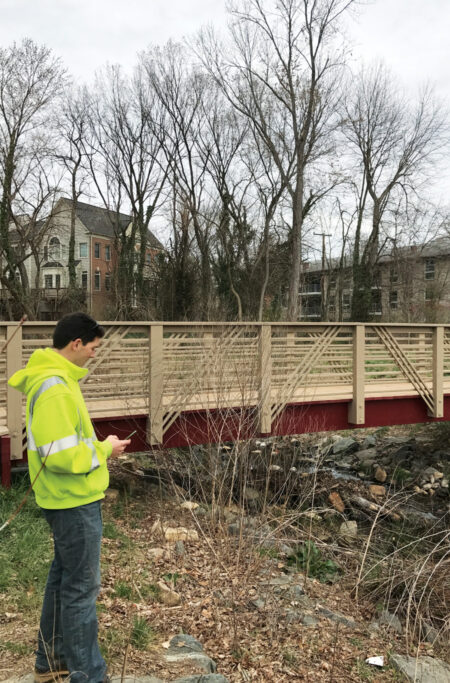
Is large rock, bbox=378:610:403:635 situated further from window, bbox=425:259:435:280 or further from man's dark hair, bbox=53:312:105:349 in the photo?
window, bbox=425:259:435:280

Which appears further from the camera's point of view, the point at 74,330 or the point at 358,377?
the point at 358,377

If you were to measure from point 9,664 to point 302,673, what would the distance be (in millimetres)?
1949

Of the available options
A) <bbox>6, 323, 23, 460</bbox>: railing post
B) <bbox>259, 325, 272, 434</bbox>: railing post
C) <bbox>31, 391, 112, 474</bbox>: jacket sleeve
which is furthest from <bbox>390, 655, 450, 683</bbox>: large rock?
<bbox>6, 323, 23, 460</bbox>: railing post

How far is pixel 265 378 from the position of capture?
26.7 ft

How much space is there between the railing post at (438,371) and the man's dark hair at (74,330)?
29.0 feet

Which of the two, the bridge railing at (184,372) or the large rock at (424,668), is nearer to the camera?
the large rock at (424,668)

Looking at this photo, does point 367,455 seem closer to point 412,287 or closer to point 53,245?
point 412,287

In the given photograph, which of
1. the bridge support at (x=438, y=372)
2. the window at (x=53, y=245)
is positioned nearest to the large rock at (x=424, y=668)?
the bridge support at (x=438, y=372)

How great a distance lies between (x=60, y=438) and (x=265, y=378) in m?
5.68

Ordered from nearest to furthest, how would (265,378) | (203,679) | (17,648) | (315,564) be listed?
(203,679), (17,648), (315,564), (265,378)

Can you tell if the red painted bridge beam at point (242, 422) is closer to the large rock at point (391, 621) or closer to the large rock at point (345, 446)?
the large rock at point (391, 621)

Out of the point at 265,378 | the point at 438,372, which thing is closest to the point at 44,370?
the point at 265,378

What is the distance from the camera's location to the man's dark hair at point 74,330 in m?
2.83

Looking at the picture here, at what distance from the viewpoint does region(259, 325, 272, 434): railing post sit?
800 cm
